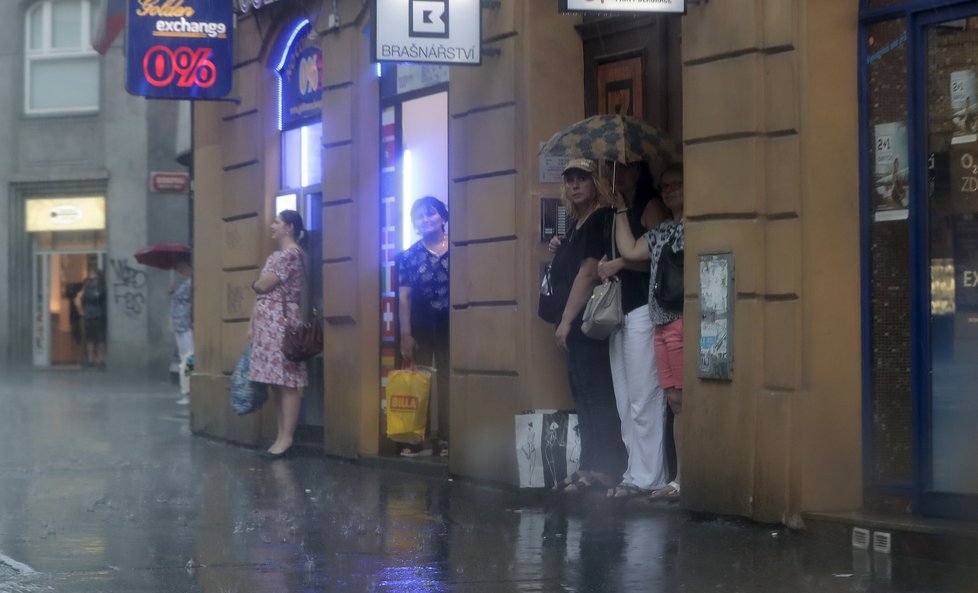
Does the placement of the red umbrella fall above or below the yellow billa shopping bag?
above

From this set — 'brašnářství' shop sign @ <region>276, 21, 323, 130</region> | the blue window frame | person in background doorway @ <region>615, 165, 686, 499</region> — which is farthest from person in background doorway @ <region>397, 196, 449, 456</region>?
the blue window frame

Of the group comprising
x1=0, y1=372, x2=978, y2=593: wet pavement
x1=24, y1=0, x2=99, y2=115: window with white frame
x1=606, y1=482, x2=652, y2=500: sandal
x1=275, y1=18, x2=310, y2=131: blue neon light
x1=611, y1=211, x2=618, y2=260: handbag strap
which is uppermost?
x1=24, y1=0, x2=99, y2=115: window with white frame

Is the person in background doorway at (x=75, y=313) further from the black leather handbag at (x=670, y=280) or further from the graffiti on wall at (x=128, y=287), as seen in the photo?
the black leather handbag at (x=670, y=280)

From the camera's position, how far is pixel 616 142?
382 inches

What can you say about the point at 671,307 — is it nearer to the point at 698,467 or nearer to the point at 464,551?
the point at 698,467

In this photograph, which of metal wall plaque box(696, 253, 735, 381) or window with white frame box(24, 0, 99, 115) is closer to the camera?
metal wall plaque box(696, 253, 735, 381)

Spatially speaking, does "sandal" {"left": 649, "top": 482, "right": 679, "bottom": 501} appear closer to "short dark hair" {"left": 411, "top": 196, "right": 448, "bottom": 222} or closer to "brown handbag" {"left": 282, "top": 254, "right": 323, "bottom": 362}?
"short dark hair" {"left": 411, "top": 196, "right": 448, "bottom": 222}

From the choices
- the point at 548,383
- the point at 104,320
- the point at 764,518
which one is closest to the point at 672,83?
the point at 548,383

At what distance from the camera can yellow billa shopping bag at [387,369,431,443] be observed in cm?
1216

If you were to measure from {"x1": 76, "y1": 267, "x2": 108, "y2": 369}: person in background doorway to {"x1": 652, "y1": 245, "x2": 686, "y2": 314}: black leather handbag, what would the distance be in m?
22.5

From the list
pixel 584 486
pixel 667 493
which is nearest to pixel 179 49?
pixel 584 486

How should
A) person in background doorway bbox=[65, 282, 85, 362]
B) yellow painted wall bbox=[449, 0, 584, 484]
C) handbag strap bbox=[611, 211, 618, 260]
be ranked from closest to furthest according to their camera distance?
handbag strap bbox=[611, 211, 618, 260], yellow painted wall bbox=[449, 0, 584, 484], person in background doorway bbox=[65, 282, 85, 362]

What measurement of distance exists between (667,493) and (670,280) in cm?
122

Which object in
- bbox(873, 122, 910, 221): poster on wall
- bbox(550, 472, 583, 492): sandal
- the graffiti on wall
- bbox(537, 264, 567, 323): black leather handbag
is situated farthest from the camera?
the graffiti on wall
